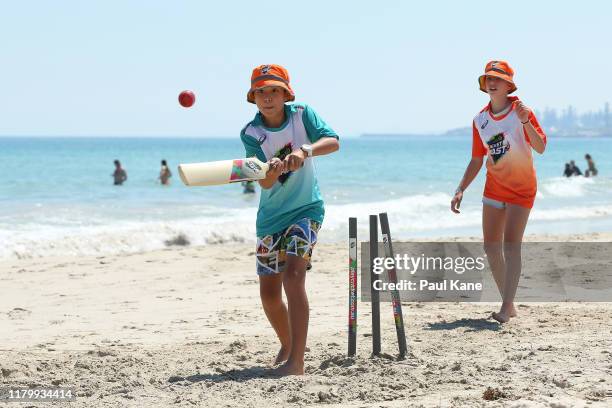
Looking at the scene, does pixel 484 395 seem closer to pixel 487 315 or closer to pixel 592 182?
pixel 487 315

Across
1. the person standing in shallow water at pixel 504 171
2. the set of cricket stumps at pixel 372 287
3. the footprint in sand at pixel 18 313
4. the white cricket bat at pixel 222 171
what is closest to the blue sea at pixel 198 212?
the footprint in sand at pixel 18 313

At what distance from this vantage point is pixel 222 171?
14.9 feet

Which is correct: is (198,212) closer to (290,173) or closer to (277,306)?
(277,306)

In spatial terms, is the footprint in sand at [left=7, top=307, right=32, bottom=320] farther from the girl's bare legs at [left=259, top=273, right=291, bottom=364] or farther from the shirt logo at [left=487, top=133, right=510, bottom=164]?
the shirt logo at [left=487, top=133, right=510, bottom=164]

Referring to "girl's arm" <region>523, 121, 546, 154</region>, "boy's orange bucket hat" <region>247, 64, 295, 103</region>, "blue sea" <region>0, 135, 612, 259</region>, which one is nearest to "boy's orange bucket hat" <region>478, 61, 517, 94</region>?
"girl's arm" <region>523, 121, 546, 154</region>

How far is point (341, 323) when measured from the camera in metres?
6.99

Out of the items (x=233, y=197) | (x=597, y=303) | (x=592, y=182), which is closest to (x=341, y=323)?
(x=597, y=303)

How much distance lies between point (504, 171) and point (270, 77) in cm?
236

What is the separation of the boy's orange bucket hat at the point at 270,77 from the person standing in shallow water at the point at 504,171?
2.01m

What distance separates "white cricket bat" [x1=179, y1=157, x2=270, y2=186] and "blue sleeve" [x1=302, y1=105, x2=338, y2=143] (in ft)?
1.49

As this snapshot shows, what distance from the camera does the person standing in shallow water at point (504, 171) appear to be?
21.1 feet

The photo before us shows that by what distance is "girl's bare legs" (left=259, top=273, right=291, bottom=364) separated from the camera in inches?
204

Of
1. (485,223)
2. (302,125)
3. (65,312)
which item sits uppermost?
(302,125)

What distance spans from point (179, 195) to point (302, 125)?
20.8 m
